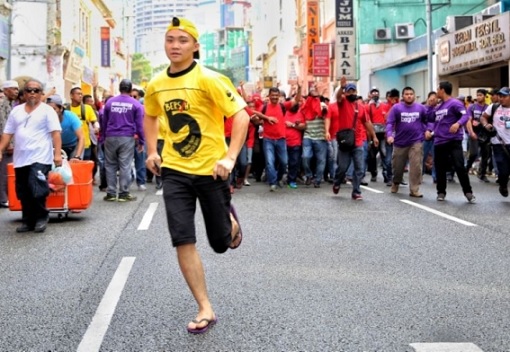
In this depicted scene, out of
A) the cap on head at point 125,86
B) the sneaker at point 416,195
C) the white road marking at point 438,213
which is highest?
the cap on head at point 125,86

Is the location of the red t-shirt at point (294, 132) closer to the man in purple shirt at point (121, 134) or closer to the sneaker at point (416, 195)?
the sneaker at point (416, 195)

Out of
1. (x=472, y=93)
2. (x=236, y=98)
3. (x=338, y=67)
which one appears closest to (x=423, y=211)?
(x=236, y=98)

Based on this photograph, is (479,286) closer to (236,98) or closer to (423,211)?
(236,98)

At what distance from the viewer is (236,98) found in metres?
4.86

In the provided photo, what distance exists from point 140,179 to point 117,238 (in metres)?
6.49

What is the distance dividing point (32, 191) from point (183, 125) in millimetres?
4658

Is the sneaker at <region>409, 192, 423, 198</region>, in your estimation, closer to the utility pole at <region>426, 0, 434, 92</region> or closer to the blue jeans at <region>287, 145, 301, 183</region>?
the blue jeans at <region>287, 145, 301, 183</region>

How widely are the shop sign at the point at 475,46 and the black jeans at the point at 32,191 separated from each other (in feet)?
51.9

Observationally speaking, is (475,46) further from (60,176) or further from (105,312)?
(105,312)

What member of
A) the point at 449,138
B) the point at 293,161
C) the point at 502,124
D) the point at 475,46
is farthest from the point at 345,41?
the point at 449,138

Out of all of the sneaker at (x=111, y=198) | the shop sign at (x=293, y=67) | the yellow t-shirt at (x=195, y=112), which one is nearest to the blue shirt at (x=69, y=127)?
the sneaker at (x=111, y=198)

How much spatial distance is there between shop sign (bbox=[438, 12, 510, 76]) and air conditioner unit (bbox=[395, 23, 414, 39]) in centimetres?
963

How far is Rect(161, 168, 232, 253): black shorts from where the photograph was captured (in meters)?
4.81

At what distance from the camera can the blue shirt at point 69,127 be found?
11656mm
